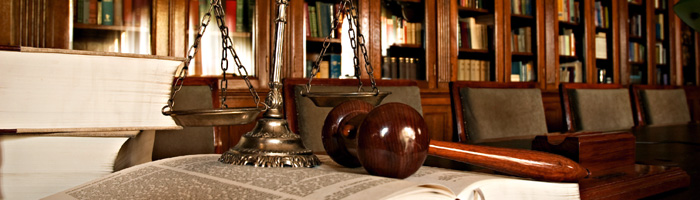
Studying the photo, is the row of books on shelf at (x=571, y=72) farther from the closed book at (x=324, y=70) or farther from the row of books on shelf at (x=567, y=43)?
the closed book at (x=324, y=70)

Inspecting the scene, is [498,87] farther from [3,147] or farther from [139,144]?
[3,147]

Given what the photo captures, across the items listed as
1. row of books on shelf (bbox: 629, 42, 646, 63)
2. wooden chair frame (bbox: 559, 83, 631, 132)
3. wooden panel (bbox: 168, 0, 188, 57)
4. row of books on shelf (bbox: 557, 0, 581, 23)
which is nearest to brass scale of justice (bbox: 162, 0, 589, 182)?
wooden chair frame (bbox: 559, 83, 631, 132)

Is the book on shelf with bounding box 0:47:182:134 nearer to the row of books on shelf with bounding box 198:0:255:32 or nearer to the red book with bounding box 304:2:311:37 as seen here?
the row of books on shelf with bounding box 198:0:255:32

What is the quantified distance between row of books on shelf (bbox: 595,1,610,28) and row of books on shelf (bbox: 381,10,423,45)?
1996 mm

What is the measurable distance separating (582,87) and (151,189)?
2.13 meters

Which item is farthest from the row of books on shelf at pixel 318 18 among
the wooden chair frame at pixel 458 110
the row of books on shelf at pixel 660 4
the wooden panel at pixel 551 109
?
the row of books on shelf at pixel 660 4

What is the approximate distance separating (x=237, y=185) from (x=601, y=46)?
4.47m

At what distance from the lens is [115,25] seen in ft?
7.64

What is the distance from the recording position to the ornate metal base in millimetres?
613

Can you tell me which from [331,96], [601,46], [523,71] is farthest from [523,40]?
[331,96]

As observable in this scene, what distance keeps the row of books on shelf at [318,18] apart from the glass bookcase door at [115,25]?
2.75 ft

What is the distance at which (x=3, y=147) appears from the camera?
24.4 inches

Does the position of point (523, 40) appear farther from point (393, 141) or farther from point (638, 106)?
point (393, 141)

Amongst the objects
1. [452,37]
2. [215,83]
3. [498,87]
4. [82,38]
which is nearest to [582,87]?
[498,87]
